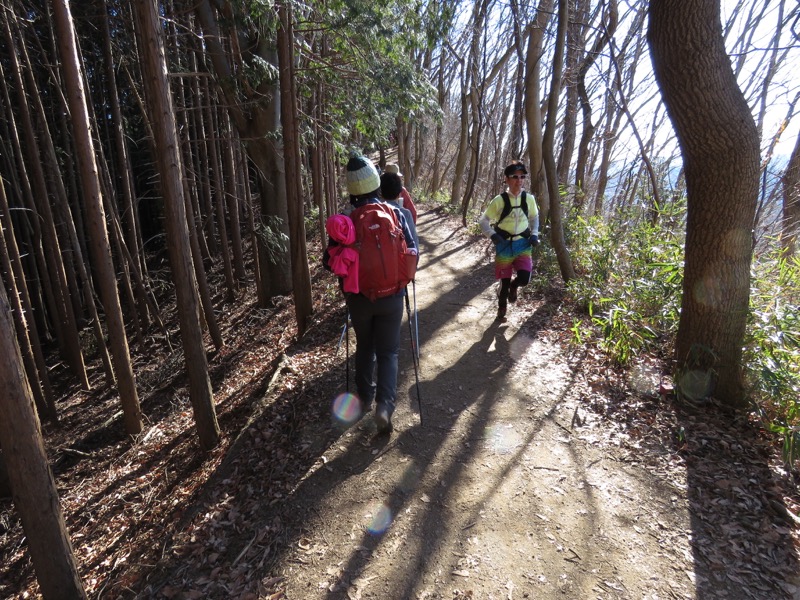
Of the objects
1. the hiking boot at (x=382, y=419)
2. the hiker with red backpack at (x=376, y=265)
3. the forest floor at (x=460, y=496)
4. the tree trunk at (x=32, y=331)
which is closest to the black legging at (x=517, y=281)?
the forest floor at (x=460, y=496)

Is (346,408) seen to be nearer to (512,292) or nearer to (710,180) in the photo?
(512,292)

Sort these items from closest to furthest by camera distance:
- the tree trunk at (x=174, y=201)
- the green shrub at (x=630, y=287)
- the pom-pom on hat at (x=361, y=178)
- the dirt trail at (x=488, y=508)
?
1. the dirt trail at (x=488, y=508)
2. the pom-pom on hat at (x=361, y=178)
3. the tree trunk at (x=174, y=201)
4. the green shrub at (x=630, y=287)

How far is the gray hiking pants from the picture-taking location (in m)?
3.39

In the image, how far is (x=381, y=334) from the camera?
3.51m

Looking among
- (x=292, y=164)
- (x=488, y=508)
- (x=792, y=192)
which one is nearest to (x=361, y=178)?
(x=488, y=508)

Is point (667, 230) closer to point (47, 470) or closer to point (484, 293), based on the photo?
point (484, 293)

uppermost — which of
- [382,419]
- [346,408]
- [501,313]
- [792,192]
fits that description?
[792,192]

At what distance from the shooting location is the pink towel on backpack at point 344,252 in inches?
123

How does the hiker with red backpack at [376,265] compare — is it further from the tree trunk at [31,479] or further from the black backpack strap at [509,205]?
the black backpack strap at [509,205]

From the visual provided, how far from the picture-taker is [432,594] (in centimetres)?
242

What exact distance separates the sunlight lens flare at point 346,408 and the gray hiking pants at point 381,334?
21.4 inches

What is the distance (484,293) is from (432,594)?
18.2 feet

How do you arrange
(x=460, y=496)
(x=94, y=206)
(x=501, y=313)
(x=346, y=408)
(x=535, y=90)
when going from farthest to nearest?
(x=535, y=90) < (x=501, y=313) < (x=94, y=206) < (x=346, y=408) < (x=460, y=496)

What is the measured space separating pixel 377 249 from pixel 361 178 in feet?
1.88
